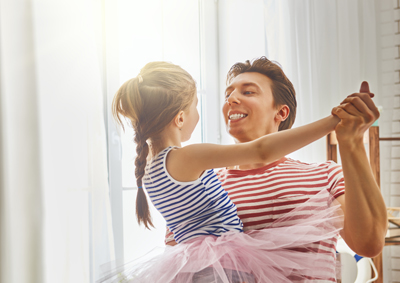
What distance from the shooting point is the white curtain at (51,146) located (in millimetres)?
1015

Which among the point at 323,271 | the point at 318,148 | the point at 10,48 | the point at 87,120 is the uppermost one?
the point at 10,48

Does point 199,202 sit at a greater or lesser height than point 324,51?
lesser

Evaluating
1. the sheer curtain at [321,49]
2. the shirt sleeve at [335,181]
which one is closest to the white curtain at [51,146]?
the shirt sleeve at [335,181]

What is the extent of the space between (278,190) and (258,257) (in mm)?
192

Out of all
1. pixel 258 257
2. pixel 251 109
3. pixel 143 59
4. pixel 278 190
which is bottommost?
pixel 258 257

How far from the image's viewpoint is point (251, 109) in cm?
94

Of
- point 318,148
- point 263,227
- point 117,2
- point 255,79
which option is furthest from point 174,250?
point 318,148

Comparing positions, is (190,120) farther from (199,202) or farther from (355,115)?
(355,115)

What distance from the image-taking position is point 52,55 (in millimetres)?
1199

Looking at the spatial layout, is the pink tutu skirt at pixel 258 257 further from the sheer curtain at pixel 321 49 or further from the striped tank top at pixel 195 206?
the sheer curtain at pixel 321 49

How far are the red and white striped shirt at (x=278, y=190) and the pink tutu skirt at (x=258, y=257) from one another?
6 centimetres

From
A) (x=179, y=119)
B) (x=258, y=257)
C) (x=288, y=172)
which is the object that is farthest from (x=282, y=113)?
(x=258, y=257)

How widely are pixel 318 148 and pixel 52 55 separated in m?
1.58

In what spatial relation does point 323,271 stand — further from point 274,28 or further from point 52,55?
point 274,28
